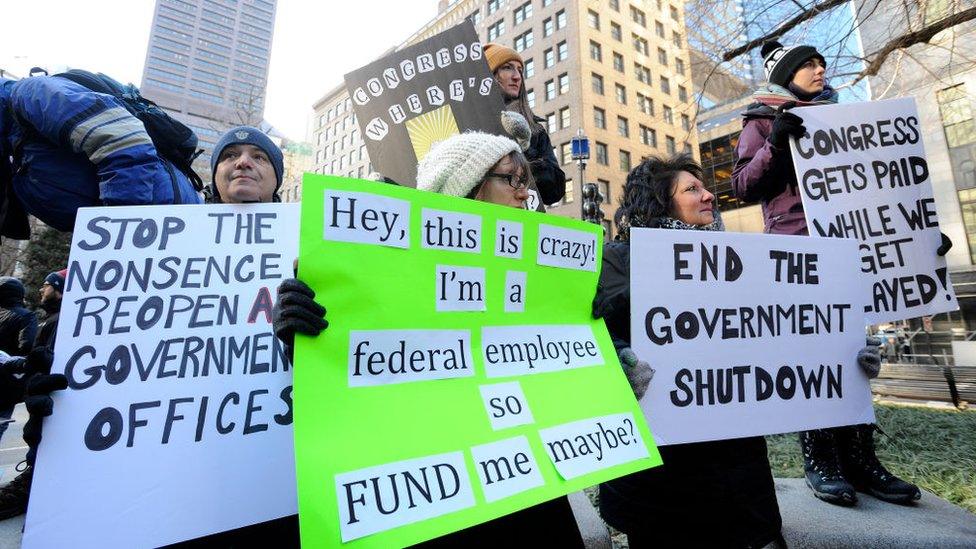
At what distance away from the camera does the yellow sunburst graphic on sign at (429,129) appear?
127 inches

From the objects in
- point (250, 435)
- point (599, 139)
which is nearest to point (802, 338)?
point (250, 435)

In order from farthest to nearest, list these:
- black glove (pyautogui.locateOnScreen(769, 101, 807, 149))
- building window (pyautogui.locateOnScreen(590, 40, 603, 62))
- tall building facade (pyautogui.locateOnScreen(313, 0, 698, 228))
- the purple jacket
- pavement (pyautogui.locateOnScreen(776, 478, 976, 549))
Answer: building window (pyautogui.locateOnScreen(590, 40, 603, 62)), tall building facade (pyautogui.locateOnScreen(313, 0, 698, 228)), the purple jacket, black glove (pyautogui.locateOnScreen(769, 101, 807, 149)), pavement (pyautogui.locateOnScreen(776, 478, 976, 549))

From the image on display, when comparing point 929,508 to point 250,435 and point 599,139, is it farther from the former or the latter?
point 599,139

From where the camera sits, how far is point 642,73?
116ft

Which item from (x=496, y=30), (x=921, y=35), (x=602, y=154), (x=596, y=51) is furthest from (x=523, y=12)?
(x=921, y=35)

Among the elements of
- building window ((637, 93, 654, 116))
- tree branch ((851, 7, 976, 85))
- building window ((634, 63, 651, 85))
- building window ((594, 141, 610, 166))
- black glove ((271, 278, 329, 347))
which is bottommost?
black glove ((271, 278, 329, 347))

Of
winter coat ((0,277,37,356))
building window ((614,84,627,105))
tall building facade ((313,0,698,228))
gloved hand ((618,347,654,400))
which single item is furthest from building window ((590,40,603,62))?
gloved hand ((618,347,654,400))

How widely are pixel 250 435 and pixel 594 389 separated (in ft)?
3.50

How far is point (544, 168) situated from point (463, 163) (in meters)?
1.60

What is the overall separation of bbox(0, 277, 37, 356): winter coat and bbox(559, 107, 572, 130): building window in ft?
104

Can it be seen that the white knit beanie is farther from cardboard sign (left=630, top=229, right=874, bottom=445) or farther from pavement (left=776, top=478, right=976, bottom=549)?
pavement (left=776, top=478, right=976, bottom=549)

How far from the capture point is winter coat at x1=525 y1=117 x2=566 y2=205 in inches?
125

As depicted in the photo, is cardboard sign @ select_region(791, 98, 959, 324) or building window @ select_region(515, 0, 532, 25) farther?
building window @ select_region(515, 0, 532, 25)

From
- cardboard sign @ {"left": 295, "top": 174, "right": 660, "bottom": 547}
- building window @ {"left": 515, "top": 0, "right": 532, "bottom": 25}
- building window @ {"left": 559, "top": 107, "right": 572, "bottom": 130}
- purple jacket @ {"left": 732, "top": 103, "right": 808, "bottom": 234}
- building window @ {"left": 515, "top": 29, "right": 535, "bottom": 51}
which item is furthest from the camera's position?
building window @ {"left": 515, "top": 0, "right": 532, "bottom": 25}
